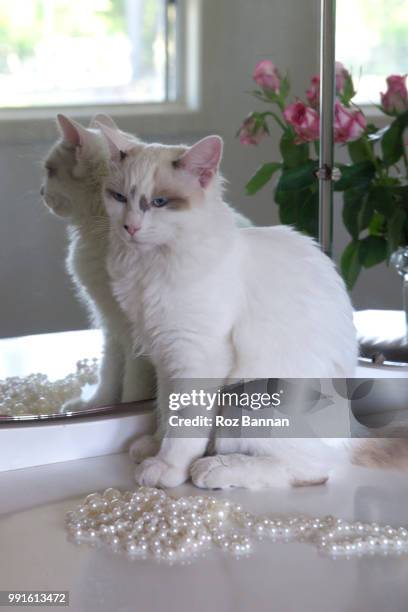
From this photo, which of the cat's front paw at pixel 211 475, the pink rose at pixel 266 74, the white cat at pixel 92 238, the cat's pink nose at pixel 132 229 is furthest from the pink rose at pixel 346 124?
the cat's front paw at pixel 211 475

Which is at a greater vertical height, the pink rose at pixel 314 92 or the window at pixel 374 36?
the window at pixel 374 36

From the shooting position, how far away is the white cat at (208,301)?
0.91 meters

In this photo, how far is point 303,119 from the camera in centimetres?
114

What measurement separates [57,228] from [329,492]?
18.5 inches

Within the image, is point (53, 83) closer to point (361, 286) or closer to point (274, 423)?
point (274, 423)

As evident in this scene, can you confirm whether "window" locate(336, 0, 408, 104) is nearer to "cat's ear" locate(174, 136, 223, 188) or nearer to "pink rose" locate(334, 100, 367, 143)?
"pink rose" locate(334, 100, 367, 143)

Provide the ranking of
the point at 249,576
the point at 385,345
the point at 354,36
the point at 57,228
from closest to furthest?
the point at 249,576 → the point at 57,228 → the point at 385,345 → the point at 354,36

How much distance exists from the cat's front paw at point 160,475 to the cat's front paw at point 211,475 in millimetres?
16

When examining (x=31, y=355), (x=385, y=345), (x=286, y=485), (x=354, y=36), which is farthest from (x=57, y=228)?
(x=354, y=36)

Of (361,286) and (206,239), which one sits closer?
(206,239)

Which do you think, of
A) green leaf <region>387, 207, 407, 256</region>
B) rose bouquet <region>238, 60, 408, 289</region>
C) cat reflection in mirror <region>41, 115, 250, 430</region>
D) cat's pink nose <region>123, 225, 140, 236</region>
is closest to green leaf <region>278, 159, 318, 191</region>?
rose bouquet <region>238, 60, 408, 289</region>

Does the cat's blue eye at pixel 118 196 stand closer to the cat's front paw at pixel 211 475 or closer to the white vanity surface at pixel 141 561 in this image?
the white vanity surface at pixel 141 561

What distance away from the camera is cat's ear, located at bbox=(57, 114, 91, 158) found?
1000 millimetres

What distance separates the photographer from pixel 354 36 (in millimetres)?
1709
